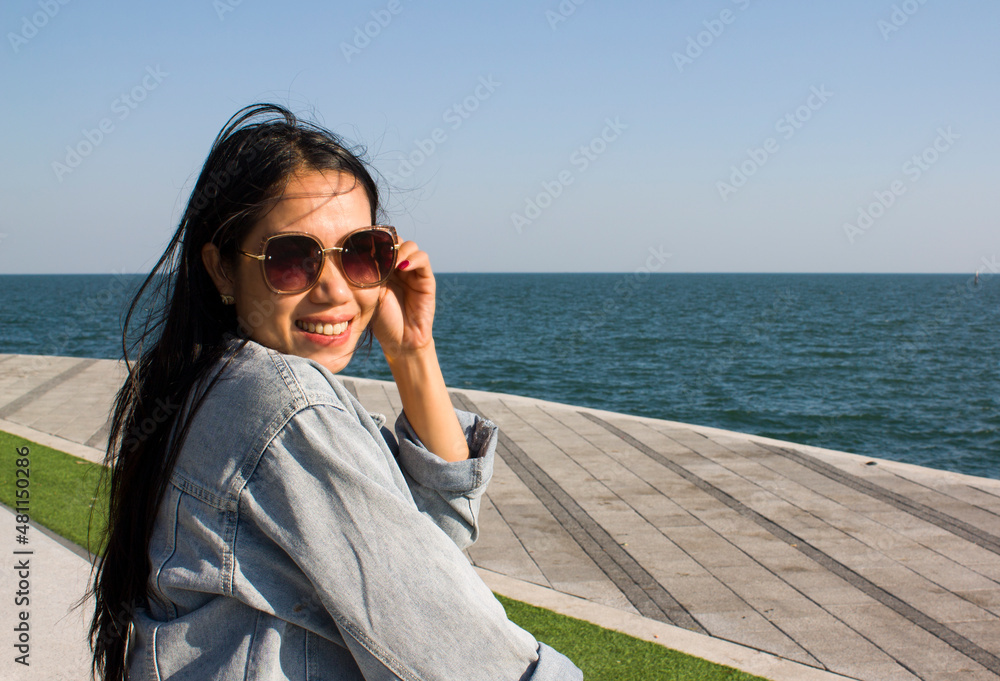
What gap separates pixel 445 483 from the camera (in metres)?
1.47

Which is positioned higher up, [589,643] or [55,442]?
[589,643]

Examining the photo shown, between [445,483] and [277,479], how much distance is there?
0.50 metres

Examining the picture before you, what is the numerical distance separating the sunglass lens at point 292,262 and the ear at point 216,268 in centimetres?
12

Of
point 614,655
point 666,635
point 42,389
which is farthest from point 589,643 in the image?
point 42,389

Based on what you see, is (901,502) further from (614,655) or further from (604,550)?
(614,655)

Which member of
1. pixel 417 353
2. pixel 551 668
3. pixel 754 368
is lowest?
pixel 754 368

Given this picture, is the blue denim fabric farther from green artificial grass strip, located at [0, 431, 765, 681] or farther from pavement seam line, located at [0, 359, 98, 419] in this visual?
pavement seam line, located at [0, 359, 98, 419]

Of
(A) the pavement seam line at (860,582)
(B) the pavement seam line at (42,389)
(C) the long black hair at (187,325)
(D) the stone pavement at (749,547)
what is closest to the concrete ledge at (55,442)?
(D) the stone pavement at (749,547)

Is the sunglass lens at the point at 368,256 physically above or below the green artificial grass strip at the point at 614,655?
above

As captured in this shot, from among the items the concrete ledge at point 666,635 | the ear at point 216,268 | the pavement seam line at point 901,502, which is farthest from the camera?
the pavement seam line at point 901,502

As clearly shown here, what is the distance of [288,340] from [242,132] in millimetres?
377

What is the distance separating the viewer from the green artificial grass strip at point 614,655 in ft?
11.0

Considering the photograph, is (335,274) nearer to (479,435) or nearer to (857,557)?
(479,435)

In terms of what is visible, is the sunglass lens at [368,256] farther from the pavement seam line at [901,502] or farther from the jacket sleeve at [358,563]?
the pavement seam line at [901,502]
